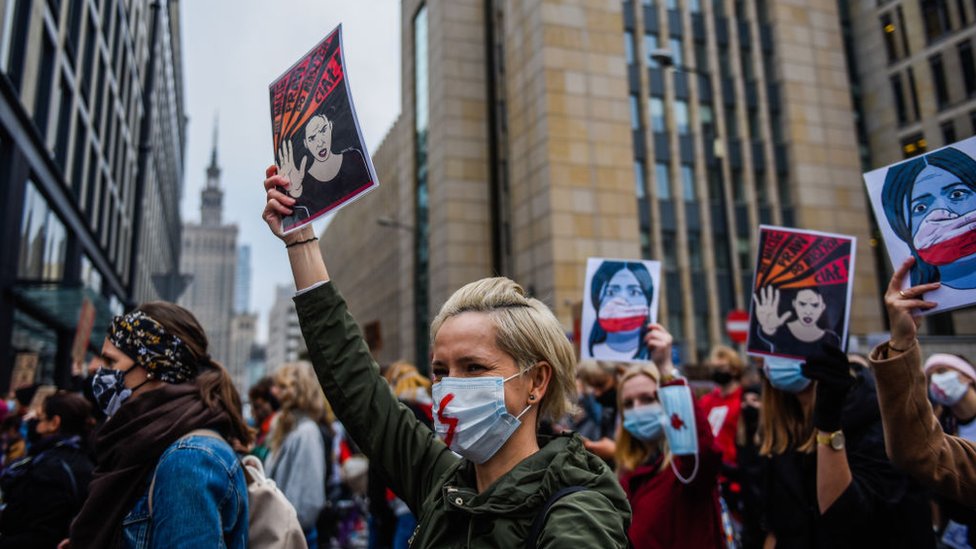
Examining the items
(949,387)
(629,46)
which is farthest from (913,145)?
(949,387)

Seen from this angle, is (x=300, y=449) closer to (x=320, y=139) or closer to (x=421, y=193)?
(x=320, y=139)

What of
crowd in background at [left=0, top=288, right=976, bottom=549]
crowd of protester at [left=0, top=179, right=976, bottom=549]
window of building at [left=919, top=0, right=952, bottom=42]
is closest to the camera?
crowd of protester at [left=0, top=179, right=976, bottom=549]

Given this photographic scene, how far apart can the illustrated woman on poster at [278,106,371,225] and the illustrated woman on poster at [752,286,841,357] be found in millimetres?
2390

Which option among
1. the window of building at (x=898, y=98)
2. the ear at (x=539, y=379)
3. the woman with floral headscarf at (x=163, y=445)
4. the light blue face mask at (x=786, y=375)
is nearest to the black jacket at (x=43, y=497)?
the woman with floral headscarf at (x=163, y=445)

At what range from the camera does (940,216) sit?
254 cm

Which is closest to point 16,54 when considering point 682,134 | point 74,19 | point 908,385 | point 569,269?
point 74,19

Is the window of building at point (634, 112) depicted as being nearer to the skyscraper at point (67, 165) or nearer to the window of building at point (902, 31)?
the window of building at point (902, 31)

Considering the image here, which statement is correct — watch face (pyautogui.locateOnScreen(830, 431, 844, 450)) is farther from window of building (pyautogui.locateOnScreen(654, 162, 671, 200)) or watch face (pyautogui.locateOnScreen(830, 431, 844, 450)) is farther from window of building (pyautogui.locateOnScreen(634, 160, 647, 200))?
window of building (pyautogui.locateOnScreen(654, 162, 671, 200))

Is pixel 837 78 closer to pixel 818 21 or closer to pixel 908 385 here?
pixel 818 21

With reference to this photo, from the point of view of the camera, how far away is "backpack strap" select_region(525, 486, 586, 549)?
1688 millimetres

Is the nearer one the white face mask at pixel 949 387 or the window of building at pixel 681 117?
the white face mask at pixel 949 387

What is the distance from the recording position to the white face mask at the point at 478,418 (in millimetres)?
2020

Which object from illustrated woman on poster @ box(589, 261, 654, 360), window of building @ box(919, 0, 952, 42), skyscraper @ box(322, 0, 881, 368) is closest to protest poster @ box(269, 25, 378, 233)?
illustrated woman on poster @ box(589, 261, 654, 360)

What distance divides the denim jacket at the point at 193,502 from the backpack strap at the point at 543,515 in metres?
1.24
